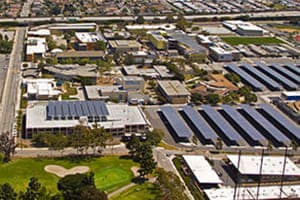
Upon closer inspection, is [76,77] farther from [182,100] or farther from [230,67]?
[230,67]

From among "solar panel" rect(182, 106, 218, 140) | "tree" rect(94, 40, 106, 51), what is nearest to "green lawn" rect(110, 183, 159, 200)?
"solar panel" rect(182, 106, 218, 140)

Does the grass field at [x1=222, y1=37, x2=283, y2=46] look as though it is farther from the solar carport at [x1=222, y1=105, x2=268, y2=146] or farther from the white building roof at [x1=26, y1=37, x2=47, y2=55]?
the solar carport at [x1=222, y1=105, x2=268, y2=146]

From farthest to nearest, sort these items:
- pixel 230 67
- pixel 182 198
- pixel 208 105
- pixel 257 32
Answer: pixel 257 32 < pixel 230 67 < pixel 208 105 < pixel 182 198

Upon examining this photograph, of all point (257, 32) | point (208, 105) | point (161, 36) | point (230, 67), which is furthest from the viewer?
point (257, 32)

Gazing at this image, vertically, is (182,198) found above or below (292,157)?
above

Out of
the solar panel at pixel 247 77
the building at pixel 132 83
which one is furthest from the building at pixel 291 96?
the building at pixel 132 83

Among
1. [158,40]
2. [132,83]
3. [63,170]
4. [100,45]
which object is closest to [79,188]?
[63,170]

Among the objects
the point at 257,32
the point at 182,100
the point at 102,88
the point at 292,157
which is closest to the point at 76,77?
the point at 102,88
